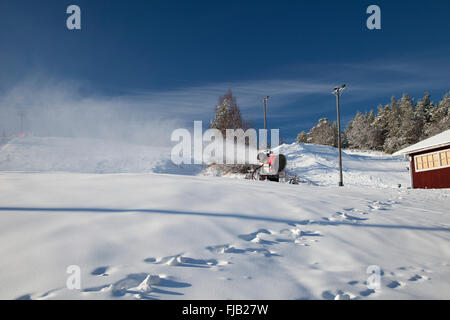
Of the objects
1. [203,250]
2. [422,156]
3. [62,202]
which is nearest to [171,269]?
[203,250]

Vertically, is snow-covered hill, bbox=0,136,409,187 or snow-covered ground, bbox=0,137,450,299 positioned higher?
snow-covered hill, bbox=0,136,409,187

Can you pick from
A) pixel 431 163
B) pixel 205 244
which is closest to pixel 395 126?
pixel 431 163

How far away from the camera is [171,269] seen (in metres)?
2.26

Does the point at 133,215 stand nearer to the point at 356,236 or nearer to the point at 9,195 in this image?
the point at 9,195

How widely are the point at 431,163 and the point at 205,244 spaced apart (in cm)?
Answer: 1779

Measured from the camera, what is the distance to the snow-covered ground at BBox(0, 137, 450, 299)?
2014 millimetres

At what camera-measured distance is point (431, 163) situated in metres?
14.9

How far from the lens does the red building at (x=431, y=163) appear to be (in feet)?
45.6

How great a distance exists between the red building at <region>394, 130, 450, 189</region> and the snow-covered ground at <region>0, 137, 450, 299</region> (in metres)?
11.9

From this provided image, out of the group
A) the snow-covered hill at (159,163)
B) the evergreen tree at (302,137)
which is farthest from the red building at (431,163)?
the evergreen tree at (302,137)
